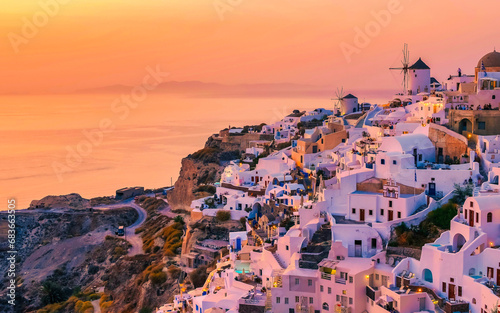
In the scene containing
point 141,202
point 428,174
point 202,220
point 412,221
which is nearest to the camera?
point 412,221

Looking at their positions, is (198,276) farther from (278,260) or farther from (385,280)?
(385,280)

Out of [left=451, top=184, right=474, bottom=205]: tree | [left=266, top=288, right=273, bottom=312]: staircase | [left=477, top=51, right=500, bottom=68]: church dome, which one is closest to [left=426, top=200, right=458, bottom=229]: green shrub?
[left=451, top=184, right=474, bottom=205]: tree

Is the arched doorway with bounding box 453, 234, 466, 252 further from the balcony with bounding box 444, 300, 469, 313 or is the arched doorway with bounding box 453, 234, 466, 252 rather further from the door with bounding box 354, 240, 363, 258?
the door with bounding box 354, 240, 363, 258

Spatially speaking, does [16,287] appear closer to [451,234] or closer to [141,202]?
[141,202]

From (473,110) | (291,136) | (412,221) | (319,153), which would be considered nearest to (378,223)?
(412,221)

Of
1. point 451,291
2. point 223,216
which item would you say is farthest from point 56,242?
point 451,291

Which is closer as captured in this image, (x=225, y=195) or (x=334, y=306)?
(x=334, y=306)
